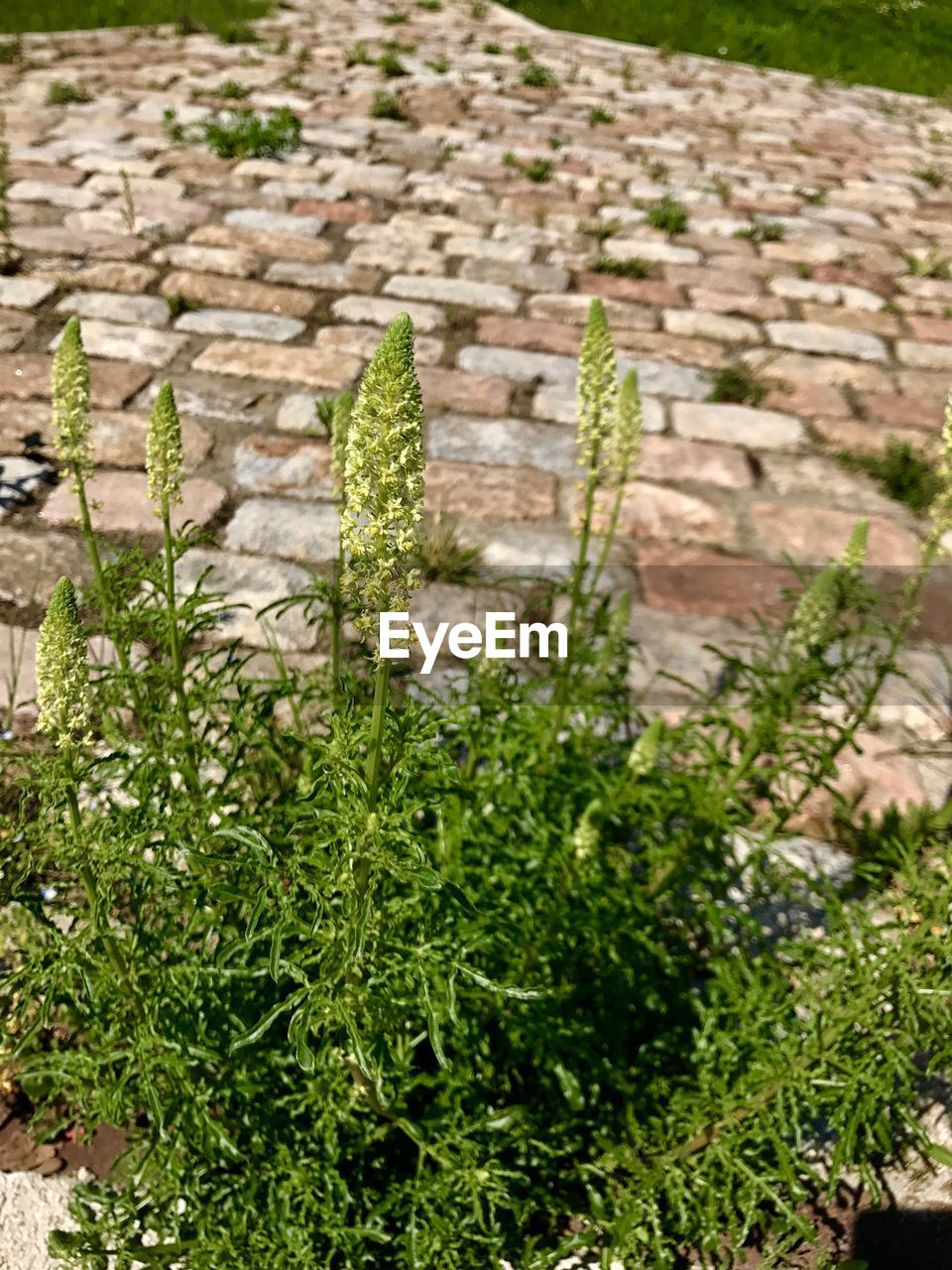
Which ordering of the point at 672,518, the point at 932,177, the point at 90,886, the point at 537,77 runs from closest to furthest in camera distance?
1. the point at 90,886
2. the point at 672,518
3. the point at 932,177
4. the point at 537,77

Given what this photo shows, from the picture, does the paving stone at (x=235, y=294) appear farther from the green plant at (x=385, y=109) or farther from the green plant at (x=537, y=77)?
the green plant at (x=537, y=77)

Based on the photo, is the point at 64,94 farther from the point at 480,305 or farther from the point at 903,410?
the point at 903,410

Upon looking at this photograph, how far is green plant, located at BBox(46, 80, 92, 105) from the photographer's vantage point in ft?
26.7

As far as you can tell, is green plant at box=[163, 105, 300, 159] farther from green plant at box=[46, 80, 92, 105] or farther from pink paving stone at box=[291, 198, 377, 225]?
pink paving stone at box=[291, 198, 377, 225]

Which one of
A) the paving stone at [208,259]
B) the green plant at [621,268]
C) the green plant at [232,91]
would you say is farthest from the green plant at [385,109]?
the paving stone at [208,259]

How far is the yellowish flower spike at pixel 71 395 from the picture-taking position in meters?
2.28

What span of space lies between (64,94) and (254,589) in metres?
6.78

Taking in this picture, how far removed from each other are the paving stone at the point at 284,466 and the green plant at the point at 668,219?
413 centimetres

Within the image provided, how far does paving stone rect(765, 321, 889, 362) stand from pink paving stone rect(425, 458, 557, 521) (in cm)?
244

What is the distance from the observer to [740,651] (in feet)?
12.5

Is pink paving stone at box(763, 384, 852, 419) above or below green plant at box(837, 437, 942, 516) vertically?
above

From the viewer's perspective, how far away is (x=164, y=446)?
7.47 ft

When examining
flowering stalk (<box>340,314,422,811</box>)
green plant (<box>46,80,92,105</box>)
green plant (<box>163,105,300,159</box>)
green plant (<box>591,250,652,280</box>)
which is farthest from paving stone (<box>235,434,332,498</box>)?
green plant (<box>46,80,92,105</box>)

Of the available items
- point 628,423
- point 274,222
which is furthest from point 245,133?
point 628,423
